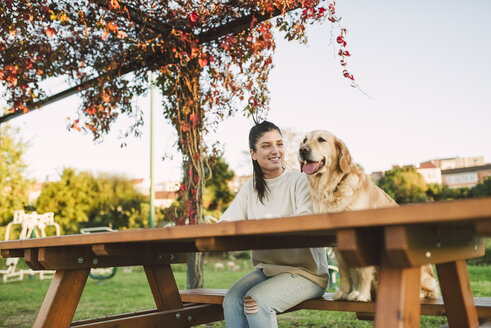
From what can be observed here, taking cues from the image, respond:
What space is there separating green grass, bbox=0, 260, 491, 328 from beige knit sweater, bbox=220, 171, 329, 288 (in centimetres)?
202

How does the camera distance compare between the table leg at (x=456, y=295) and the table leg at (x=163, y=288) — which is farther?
the table leg at (x=163, y=288)

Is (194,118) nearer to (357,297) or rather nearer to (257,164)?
(257,164)

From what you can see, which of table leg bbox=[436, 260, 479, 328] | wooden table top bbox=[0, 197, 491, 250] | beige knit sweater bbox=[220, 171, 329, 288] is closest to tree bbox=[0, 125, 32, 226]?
beige knit sweater bbox=[220, 171, 329, 288]

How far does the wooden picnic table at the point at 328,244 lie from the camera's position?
52.0 inches

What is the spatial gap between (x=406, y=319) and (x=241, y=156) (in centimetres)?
2127

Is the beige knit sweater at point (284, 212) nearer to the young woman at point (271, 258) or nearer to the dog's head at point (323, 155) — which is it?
the young woman at point (271, 258)

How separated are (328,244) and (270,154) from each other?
2.54ft

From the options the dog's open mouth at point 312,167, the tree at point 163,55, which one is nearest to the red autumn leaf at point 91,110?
the tree at point 163,55

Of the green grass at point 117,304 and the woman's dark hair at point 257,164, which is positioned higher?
the woman's dark hair at point 257,164

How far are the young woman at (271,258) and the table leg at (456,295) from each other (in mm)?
725

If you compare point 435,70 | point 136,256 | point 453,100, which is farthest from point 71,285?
point 453,100

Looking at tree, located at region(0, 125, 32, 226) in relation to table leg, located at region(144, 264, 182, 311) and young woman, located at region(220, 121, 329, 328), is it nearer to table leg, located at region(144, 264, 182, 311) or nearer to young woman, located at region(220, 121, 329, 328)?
table leg, located at region(144, 264, 182, 311)

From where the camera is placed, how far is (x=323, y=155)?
308 cm

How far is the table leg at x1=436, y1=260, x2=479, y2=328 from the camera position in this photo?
81.1 inches
